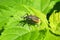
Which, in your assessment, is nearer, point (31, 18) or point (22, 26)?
point (22, 26)

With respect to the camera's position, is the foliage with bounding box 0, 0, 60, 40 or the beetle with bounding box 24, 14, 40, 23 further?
the beetle with bounding box 24, 14, 40, 23

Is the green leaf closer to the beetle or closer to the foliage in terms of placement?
the foliage

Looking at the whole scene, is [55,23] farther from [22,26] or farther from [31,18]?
[22,26]

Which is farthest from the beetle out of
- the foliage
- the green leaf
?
the green leaf

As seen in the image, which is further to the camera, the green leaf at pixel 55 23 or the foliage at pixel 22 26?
the green leaf at pixel 55 23

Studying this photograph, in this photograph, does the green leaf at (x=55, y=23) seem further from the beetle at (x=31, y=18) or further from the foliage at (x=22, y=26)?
the beetle at (x=31, y=18)

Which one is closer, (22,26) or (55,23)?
(22,26)

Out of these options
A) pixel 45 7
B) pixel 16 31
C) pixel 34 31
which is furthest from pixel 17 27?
pixel 45 7

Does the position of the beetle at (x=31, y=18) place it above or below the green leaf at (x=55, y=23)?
above

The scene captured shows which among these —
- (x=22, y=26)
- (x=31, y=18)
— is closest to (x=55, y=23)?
(x=31, y=18)

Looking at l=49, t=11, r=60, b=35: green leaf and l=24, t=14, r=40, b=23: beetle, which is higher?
l=24, t=14, r=40, b=23: beetle

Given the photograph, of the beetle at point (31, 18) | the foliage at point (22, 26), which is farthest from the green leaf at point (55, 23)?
the beetle at point (31, 18)

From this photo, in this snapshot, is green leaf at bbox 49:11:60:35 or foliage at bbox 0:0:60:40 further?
green leaf at bbox 49:11:60:35
